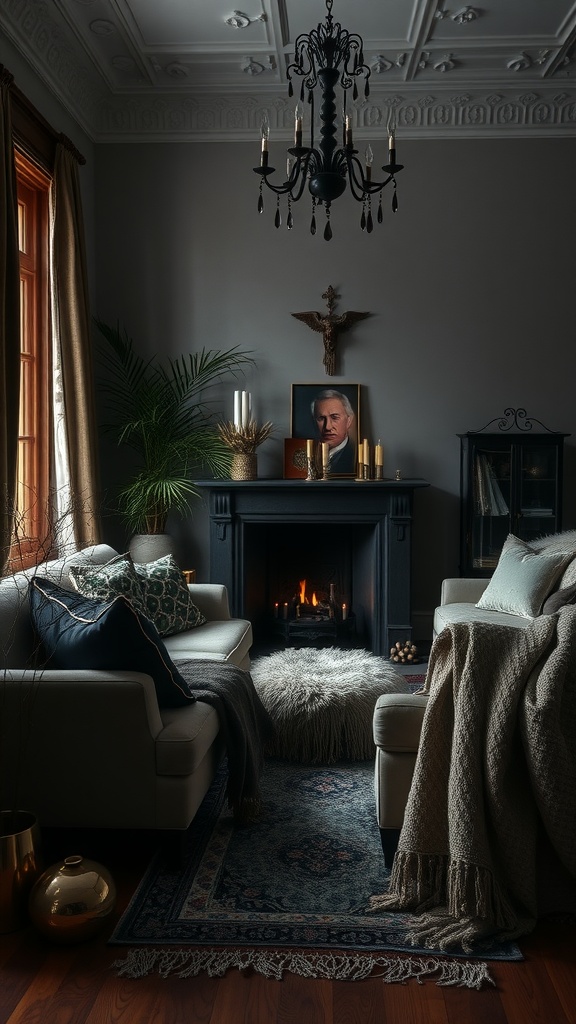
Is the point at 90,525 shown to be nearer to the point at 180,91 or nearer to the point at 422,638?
the point at 422,638

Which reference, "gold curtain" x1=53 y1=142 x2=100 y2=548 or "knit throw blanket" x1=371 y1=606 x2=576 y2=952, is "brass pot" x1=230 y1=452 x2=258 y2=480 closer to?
"gold curtain" x1=53 y1=142 x2=100 y2=548

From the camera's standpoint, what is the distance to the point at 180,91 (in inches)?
222

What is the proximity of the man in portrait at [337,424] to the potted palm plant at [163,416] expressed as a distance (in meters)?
0.58

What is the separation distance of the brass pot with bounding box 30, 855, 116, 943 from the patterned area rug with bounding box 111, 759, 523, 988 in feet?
0.29

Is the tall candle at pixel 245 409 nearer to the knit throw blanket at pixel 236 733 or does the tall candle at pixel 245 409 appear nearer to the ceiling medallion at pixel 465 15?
the ceiling medallion at pixel 465 15

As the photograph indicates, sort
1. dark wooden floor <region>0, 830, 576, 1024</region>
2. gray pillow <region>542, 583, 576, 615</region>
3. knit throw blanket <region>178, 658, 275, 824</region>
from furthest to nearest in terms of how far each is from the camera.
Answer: gray pillow <region>542, 583, 576, 615</region>, knit throw blanket <region>178, 658, 275, 824</region>, dark wooden floor <region>0, 830, 576, 1024</region>

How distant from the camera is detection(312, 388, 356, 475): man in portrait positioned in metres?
5.79

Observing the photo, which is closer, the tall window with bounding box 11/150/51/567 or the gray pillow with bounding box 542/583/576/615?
the gray pillow with bounding box 542/583/576/615

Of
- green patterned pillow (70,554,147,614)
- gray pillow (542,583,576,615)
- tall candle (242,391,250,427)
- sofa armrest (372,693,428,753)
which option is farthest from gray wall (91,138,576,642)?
sofa armrest (372,693,428,753)

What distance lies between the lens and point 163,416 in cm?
570

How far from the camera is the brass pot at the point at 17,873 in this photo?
224 centimetres

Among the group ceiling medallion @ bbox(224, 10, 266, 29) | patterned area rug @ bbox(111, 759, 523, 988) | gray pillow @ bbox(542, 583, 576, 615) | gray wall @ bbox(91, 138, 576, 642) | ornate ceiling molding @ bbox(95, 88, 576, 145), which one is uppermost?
ceiling medallion @ bbox(224, 10, 266, 29)

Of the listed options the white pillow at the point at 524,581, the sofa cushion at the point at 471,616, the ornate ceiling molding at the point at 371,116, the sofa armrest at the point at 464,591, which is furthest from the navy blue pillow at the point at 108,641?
the ornate ceiling molding at the point at 371,116

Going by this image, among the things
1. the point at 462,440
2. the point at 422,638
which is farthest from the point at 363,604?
the point at 462,440
